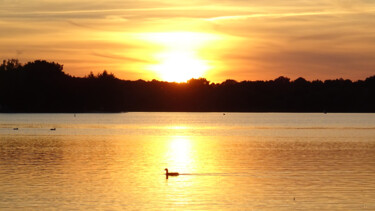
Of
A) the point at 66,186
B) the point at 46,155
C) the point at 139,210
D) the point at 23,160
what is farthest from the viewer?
the point at 46,155

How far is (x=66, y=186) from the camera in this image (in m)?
36.7

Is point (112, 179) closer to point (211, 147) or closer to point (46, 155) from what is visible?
point (46, 155)

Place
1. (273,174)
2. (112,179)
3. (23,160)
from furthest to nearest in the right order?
1. (23,160)
2. (273,174)
3. (112,179)

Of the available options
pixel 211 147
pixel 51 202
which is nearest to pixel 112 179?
pixel 51 202

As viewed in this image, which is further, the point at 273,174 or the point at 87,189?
the point at 273,174

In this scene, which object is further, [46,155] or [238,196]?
[46,155]

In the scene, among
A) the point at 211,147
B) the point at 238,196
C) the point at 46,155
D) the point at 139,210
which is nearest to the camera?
the point at 139,210

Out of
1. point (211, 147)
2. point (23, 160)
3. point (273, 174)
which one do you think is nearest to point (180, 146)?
point (211, 147)

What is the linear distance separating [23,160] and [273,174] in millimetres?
19719

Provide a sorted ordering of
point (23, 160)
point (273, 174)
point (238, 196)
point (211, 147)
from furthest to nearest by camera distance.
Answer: point (211, 147)
point (23, 160)
point (273, 174)
point (238, 196)

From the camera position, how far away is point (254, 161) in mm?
52750

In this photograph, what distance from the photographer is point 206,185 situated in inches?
1480

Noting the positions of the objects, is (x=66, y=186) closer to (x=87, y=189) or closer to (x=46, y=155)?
(x=87, y=189)

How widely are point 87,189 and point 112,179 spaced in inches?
172
